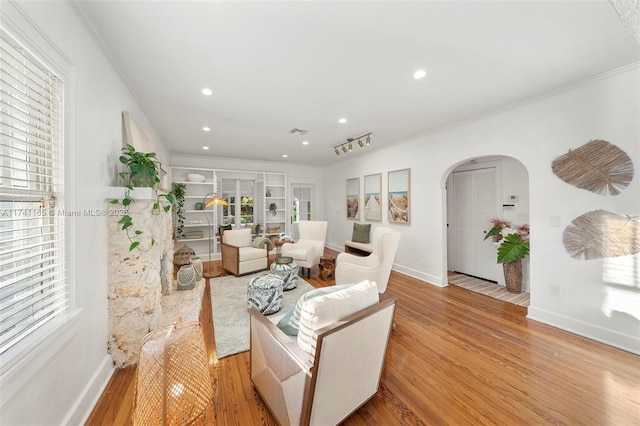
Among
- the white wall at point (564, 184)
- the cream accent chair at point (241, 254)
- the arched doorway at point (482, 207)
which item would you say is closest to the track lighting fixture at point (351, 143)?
the white wall at point (564, 184)

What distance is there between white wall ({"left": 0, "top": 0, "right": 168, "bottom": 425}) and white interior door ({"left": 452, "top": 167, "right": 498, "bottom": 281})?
5183 mm

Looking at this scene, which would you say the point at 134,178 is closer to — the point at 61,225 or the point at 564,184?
the point at 61,225

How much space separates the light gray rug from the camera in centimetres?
231

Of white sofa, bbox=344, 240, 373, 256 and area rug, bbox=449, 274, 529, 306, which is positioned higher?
white sofa, bbox=344, 240, 373, 256

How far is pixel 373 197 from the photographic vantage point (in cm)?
536

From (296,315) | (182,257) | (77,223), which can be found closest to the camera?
(77,223)

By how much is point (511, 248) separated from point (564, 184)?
46.9 inches

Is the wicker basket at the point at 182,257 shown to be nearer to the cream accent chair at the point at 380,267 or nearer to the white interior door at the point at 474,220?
the cream accent chair at the point at 380,267

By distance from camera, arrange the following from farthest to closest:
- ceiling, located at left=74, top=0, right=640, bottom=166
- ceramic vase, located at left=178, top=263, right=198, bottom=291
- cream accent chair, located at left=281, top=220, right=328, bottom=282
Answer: cream accent chair, located at left=281, top=220, right=328, bottom=282, ceramic vase, located at left=178, top=263, right=198, bottom=291, ceiling, located at left=74, top=0, right=640, bottom=166

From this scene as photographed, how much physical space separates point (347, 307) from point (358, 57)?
6.47 feet

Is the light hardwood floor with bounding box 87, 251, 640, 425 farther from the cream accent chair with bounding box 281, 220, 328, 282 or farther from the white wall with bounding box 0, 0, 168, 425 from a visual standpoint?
the cream accent chair with bounding box 281, 220, 328, 282

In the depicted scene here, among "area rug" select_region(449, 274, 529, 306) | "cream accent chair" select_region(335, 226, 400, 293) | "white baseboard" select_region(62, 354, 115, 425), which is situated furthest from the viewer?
"area rug" select_region(449, 274, 529, 306)

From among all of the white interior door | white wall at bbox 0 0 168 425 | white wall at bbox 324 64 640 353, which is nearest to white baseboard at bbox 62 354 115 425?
white wall at bbox 0 0 168 425

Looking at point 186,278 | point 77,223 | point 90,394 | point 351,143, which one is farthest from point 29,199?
point 351,143
